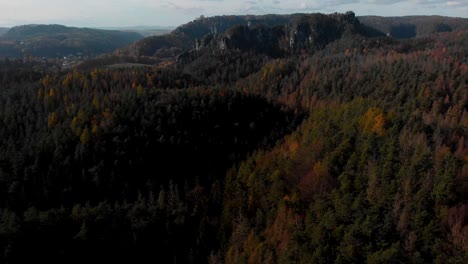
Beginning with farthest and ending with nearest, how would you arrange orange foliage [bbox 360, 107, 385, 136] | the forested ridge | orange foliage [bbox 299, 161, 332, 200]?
orange foliage [bbox 360, 107, 385, 136]
orange foliage [bbox 299, 161, 332, 200]
the forested ridge

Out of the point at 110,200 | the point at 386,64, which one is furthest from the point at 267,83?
the point at 110,200

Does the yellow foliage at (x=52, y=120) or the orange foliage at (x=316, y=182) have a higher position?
the yellow foliage at (x=52, y=120)

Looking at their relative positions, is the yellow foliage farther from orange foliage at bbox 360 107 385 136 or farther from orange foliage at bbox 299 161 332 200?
orange foliage at bbox 360 107 385 136

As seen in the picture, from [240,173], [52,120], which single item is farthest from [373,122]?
[52,120]

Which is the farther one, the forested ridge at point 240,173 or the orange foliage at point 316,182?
the orange foliage at point 316,182

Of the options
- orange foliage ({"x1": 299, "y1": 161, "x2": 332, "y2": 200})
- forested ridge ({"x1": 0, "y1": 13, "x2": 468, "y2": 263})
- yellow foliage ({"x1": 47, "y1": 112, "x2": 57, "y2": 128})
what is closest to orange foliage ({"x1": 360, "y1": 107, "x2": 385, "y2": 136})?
forested ridge ({"x1": 0, "y1": 13, "x2": 468, "y2": 263})

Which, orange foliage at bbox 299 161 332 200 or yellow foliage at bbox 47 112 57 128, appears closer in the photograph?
orange foliage at bbox 299 161 332 200

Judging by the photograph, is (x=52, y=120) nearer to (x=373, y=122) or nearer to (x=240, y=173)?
(x=240, y=173)

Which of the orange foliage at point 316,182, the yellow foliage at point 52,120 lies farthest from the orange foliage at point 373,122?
the yellow foliage at point 52,120

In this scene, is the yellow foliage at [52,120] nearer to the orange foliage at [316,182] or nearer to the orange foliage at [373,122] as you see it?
the orange foliage at [316,182]
